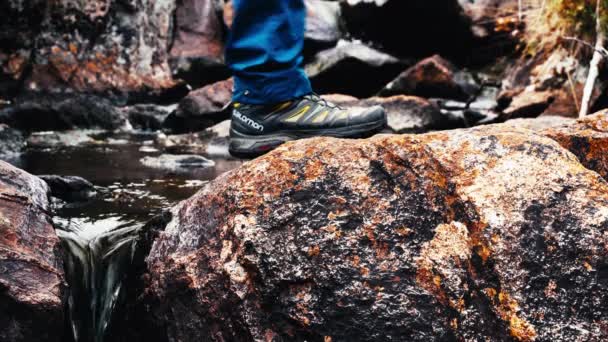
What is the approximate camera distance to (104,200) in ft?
10.1

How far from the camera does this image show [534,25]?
6.72 m

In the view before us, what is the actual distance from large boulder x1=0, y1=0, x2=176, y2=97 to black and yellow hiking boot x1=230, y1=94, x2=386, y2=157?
225 inches

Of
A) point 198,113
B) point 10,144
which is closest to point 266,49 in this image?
point 10,144

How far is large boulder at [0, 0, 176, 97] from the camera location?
24.6ft

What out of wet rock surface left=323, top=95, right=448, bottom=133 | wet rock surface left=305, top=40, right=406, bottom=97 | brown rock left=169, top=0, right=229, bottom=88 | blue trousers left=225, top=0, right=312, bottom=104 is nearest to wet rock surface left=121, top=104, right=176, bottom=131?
wet rock surface left=323, top=95, right=448, bottom=133

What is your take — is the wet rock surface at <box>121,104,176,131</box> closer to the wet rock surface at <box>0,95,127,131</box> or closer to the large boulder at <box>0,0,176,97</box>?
the wet rock surface at <box>0,95,127,131</box>

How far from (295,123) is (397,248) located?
3.72ft

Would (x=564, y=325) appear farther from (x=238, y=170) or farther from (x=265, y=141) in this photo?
(x=265, y=141)

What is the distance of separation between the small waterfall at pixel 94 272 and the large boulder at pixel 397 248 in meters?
0.43

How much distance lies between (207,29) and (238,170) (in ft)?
28.7

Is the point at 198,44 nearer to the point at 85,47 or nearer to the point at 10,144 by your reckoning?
the point at 85,47

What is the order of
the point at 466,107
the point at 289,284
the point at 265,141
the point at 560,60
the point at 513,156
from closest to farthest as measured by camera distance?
the point at 289,284, the point at 513,156, the point at 265,141, the point at 560,60, the point at 466,107

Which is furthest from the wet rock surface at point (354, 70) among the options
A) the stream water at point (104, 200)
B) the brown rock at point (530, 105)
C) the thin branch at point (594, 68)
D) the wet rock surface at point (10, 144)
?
the wet rock surface at point (10, 144)

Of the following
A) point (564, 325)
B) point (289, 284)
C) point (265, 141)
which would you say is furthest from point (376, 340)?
point (265, 141)
